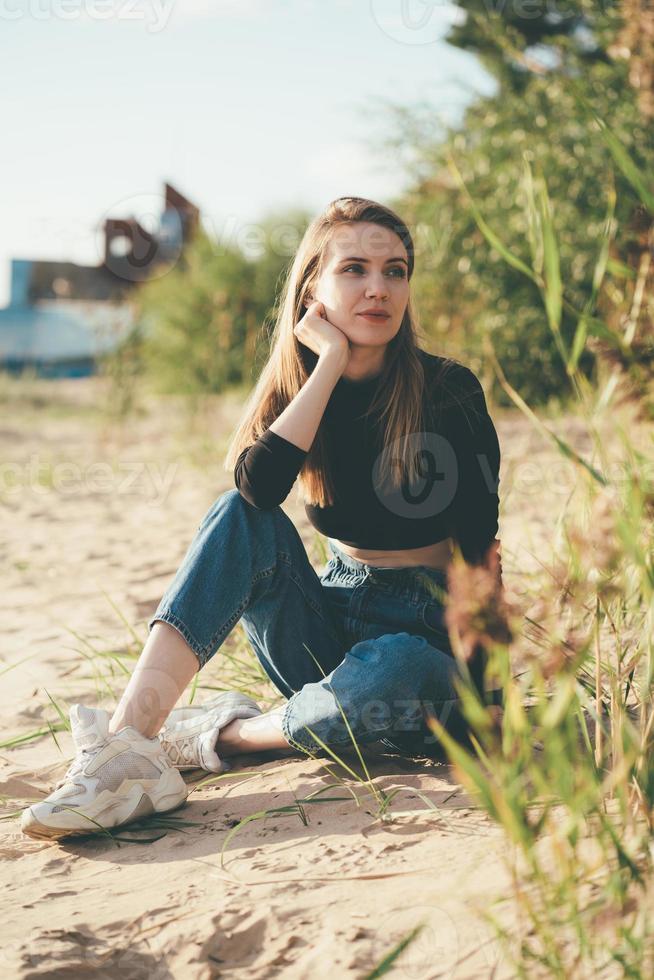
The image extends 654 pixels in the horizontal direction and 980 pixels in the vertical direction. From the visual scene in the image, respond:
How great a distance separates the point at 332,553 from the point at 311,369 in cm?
46

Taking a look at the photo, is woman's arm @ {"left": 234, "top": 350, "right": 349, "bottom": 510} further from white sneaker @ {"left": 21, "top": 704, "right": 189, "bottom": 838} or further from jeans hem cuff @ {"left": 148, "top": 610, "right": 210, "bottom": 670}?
white sneaker @ {"left": 21, "top": 704, "right": 189, "bottom": 838}

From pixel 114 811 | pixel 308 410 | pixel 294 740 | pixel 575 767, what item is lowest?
pixel 114 811

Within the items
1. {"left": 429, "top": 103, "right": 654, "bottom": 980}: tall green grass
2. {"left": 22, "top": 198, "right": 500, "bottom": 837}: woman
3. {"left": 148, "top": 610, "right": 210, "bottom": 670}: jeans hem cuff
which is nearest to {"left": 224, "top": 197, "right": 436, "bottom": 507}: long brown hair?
{"left": 22, "top": 198, "right": 500, "bottom": 837}: woman

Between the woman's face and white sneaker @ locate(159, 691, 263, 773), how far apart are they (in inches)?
35.1

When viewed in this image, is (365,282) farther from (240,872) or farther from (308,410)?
(240,872)

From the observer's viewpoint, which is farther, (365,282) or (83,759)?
(365,282)

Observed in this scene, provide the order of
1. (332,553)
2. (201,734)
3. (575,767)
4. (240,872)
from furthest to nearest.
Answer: (332,553)
(201,734)
(240,872)
(575,767)

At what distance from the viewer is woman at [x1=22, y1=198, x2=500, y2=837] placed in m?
1.85

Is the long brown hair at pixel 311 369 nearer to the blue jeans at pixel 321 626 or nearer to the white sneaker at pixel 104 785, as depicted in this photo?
the blue jeans at pixel 321 626

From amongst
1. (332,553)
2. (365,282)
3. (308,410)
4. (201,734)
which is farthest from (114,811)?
(365,282)

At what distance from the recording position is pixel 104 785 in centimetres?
182

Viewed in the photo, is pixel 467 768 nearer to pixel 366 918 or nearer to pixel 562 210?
pixel 366 918

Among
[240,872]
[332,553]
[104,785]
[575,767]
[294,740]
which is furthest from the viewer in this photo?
[332,553]

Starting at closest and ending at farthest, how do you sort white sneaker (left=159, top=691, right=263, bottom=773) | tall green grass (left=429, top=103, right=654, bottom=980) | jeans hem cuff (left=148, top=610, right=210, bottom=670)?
tall green grass (left=429, top=103, right=654, bottom=980)
jeans hem cuff (left=148, top=610, right=210, bottom=670)
white sneaker (left=159, top=691, right=263, bottom=773)
